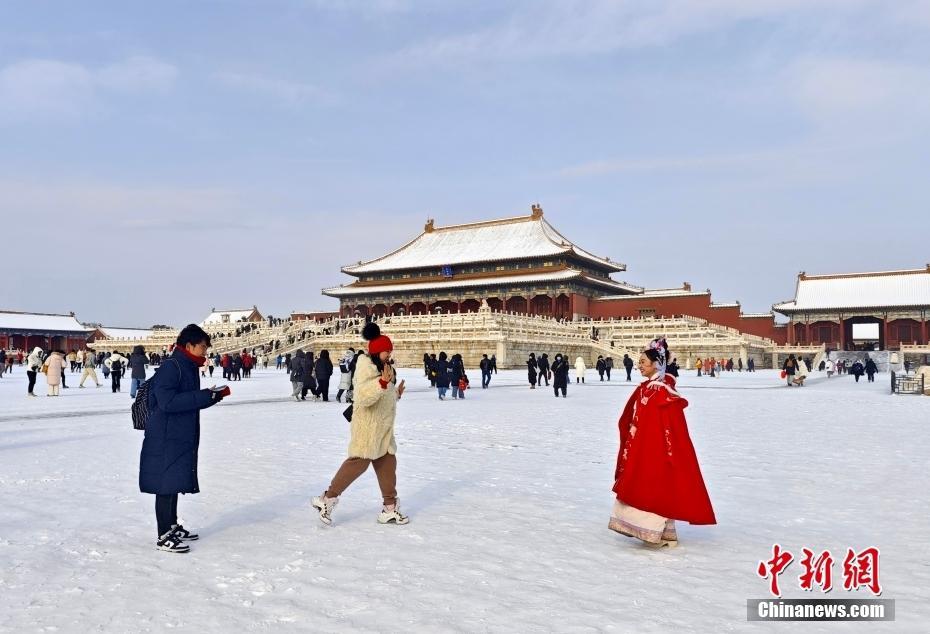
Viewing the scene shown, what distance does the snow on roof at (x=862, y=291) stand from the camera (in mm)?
45156

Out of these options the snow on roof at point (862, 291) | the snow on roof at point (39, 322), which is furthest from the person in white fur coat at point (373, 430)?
the snow on roof at point (39, 322)

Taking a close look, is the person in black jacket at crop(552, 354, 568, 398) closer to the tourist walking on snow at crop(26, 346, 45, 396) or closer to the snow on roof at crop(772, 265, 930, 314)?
the tourist walking on snow at crop(26, 346, 45, 396)

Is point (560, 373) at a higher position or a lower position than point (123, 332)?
lower

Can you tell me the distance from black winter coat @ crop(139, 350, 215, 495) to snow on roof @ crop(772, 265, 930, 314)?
158 feet

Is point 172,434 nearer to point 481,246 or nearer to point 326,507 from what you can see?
point 326,507

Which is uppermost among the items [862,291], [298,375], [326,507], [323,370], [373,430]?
[862,291]

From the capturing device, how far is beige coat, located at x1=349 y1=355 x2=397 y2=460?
16.1ft

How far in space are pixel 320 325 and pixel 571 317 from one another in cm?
1701

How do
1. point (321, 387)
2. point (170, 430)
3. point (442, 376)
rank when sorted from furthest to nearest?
point (442, 376) → point (321, 387) → point (170, 430)

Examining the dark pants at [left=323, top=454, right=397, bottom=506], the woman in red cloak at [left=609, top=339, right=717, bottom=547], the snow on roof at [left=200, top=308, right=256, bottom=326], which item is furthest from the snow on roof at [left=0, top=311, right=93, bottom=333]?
the woman in red cloak at [left=609, top=339, right=717, bottom=547]

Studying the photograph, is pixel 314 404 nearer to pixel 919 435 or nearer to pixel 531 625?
pixel 919 435

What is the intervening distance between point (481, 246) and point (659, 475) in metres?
52.1

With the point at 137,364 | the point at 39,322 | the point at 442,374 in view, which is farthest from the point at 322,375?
the point at 39,322

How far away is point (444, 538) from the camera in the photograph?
4.73m
